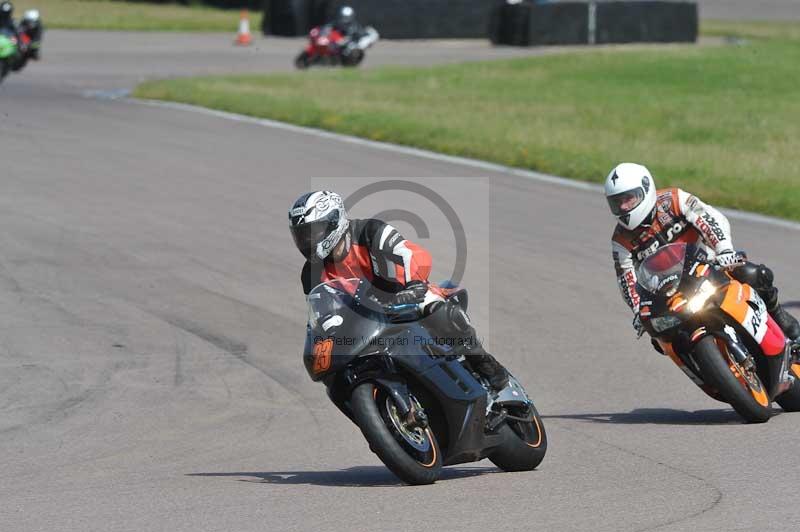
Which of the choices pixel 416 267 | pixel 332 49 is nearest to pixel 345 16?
pixel 332 49

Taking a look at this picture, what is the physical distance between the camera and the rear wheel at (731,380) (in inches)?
327

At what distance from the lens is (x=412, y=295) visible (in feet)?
22.0

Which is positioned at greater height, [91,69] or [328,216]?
[328,216]

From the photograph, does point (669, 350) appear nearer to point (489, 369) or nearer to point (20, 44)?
point (489, 369)

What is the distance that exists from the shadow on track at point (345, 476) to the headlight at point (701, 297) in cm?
159

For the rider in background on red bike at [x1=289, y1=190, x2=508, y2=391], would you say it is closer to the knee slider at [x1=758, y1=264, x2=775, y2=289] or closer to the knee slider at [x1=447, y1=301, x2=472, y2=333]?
the knee slider at [x1=447, y1=301, x2=472, y2=333]

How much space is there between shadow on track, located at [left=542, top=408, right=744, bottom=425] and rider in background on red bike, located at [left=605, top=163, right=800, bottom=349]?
1.97ft

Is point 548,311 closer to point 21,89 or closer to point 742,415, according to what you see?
point 742,415

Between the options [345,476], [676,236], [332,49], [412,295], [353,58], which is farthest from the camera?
[353,58]

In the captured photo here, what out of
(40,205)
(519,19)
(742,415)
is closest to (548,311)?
(742,415)

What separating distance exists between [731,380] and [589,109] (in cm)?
1995

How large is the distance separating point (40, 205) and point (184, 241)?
106 inches

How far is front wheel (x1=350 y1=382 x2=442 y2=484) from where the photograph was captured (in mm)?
6672

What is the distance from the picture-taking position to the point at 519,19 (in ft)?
131
